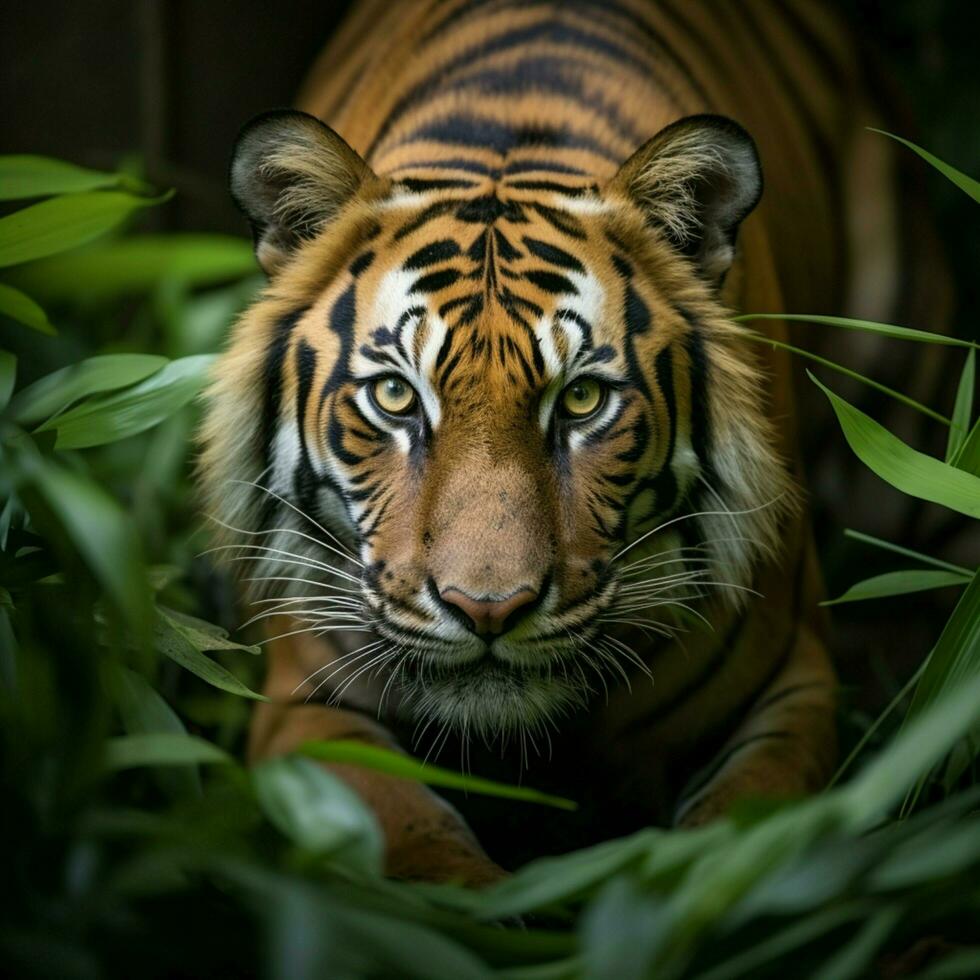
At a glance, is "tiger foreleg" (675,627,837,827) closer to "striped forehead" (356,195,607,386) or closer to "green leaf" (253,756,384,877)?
"striped forehead" (356,195,607,386)

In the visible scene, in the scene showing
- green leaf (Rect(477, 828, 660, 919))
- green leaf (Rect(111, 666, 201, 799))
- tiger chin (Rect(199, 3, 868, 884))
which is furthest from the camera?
tiger chin (Rect(199, 3, 868, 884))

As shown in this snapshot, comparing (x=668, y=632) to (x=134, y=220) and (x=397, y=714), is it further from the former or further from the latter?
(x=134, y=220)

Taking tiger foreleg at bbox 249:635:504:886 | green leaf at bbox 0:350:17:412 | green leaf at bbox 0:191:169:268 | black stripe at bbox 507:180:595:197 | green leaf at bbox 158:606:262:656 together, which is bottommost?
tiger foreleg at bbox 249:635:504:886

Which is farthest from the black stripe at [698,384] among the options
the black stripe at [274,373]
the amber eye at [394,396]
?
the black stripe at [274,373]

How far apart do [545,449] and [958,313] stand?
1844mm

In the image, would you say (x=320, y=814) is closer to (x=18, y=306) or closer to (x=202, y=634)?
(x=202, y=634)

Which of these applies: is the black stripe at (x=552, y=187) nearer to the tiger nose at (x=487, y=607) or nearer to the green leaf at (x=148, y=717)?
the tiger nose at (x=487, y=607)

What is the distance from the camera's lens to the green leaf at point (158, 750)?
3.14 feet

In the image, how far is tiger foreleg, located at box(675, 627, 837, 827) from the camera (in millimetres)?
1528

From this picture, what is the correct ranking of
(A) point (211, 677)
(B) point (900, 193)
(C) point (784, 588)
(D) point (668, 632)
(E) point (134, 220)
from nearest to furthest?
(A) point (211, 677) < (D) point (668, 632) < (C) point (784, 588) < (B) point (900, 193) < (E) point (134, 220)

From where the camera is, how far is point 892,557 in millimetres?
2533

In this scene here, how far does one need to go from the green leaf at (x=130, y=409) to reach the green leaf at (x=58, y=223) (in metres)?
0.17

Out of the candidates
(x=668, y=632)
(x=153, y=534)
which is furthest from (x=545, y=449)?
(x=153, y=534)

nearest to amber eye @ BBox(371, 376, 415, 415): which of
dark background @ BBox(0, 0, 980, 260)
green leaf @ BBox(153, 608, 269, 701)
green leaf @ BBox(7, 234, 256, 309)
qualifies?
green leaf @ BBox(153, 608, 269, 701)
